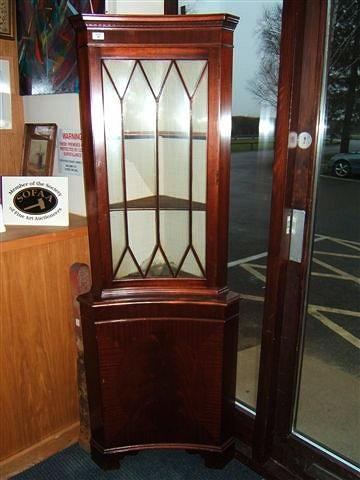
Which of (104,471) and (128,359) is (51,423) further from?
(128,359)

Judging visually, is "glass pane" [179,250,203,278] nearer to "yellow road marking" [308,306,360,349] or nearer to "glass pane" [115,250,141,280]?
"glass pane" [115,250,141,280]

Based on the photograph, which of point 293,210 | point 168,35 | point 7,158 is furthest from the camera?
point 7,158

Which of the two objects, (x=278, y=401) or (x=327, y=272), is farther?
(x=327, y=272)

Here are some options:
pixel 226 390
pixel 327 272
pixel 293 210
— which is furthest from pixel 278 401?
pixel 327 272

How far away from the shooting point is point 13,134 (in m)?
2.08

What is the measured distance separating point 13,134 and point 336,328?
8.06 feet

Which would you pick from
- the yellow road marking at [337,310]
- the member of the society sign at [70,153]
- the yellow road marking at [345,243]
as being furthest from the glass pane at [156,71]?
the yellow road marking at [345,243]

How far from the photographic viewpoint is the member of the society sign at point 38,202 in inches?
71.2

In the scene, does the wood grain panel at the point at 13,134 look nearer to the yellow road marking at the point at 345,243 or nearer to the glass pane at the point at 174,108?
the glass pane at the point at 174,108

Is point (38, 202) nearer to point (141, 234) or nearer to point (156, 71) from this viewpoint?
point (141, 234)

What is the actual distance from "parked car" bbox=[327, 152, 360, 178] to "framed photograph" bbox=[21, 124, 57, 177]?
48.6 inches

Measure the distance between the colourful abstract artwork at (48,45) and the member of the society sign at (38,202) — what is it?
16.5 inches

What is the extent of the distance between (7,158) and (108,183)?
0.85 meters

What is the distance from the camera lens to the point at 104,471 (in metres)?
1.81
